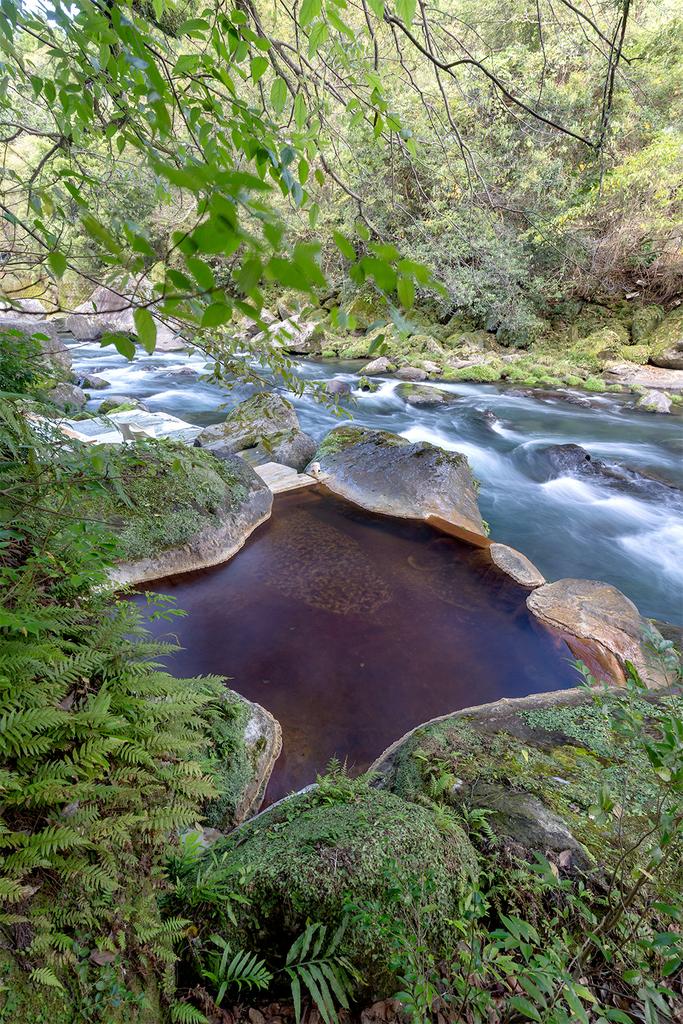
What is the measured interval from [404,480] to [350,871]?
18.7ft

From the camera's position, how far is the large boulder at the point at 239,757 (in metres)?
2.88

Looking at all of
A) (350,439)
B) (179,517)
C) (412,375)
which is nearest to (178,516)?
(179,517)

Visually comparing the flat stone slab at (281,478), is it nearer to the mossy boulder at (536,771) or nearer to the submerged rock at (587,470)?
the mossy boulder at (536,771)

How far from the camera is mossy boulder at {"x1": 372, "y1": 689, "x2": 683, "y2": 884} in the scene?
90.5 inches

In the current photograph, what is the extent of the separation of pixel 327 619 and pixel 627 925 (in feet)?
10.9

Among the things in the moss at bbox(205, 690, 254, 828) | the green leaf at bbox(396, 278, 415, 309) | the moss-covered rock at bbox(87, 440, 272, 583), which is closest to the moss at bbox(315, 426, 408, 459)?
the moss-covered rock at bbox(87, 440, 272, 583)

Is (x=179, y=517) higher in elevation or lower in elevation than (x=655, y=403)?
lower

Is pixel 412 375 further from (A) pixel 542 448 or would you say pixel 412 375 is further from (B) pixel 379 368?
(A) pixel 542 448

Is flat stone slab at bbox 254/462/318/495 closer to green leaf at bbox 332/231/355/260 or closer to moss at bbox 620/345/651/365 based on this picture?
green leaf at bbox 332/231/355/260

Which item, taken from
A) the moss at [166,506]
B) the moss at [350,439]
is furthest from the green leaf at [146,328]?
the moss at [350,439]

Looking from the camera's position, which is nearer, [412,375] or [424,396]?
[424,396]

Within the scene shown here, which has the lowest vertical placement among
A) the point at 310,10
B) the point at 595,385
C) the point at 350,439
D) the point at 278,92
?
the point at 350,439

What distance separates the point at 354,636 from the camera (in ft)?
15.3

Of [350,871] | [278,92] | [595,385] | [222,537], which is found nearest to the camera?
[278,92]
